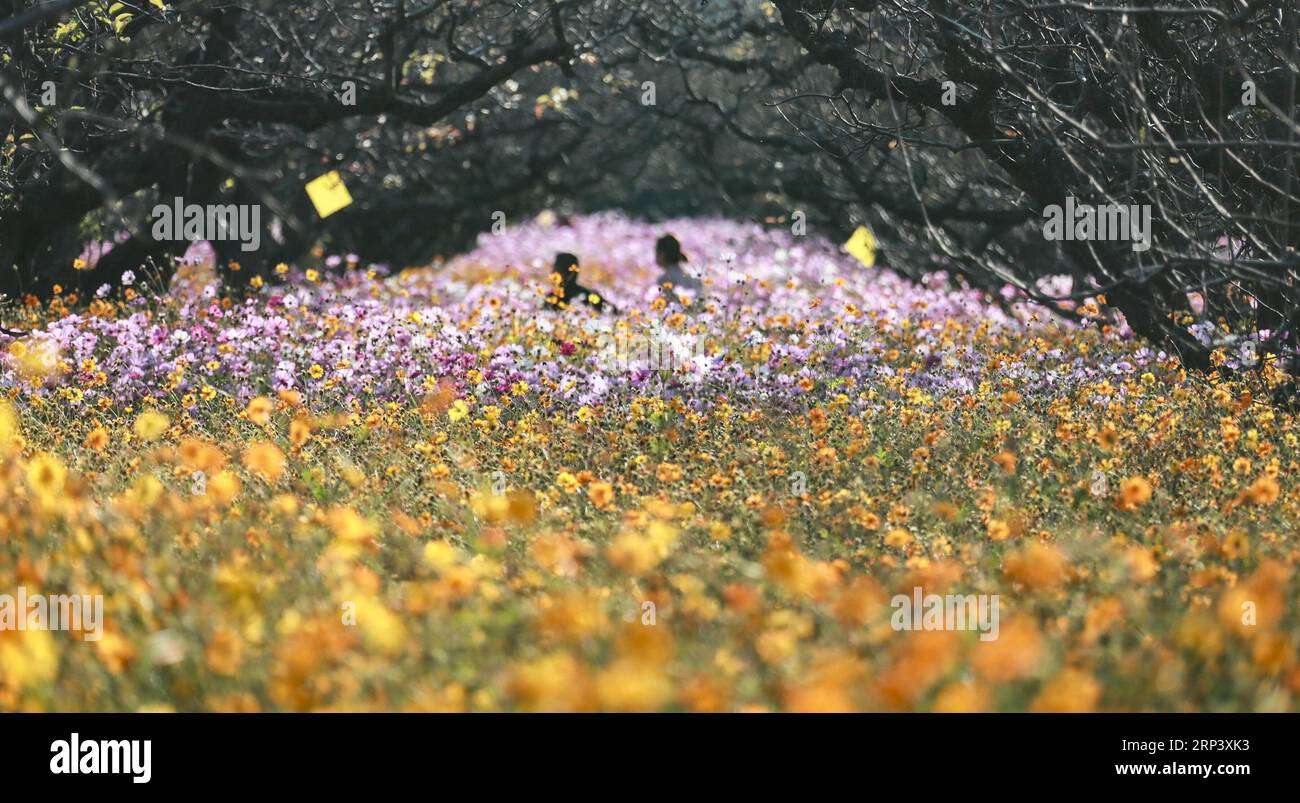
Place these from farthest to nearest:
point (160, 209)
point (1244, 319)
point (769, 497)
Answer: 1. point (160, 209)
2. point (1244, 319)
3. point (769, 497)

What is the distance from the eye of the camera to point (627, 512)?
505 centimetres

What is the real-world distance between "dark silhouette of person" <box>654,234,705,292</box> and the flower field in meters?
2.02

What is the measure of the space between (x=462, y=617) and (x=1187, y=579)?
2.50 m

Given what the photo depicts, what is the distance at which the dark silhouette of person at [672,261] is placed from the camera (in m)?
12.3

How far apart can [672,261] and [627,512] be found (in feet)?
25.0

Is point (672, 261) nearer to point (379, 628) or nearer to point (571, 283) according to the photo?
point (571, 283)

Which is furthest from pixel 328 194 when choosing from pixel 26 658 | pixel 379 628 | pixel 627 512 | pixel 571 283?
pixel 379 628

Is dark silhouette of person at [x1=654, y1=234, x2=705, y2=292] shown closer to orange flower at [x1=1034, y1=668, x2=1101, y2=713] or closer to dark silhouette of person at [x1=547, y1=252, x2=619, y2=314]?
dark silhouette of person at [x1=547, y1=252, x2=619, y2=314]

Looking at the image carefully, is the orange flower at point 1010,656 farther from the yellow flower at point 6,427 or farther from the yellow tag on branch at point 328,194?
the yellow tag on branch at point 328,194

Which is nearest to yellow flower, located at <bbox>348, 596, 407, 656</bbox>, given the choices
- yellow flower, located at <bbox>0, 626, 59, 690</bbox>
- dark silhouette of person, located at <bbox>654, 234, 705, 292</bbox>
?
yellow flower, located at <bbox>0, 626, 59, 690</bbox>

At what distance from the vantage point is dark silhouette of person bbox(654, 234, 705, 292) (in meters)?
12.3

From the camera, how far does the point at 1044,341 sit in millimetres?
8711
